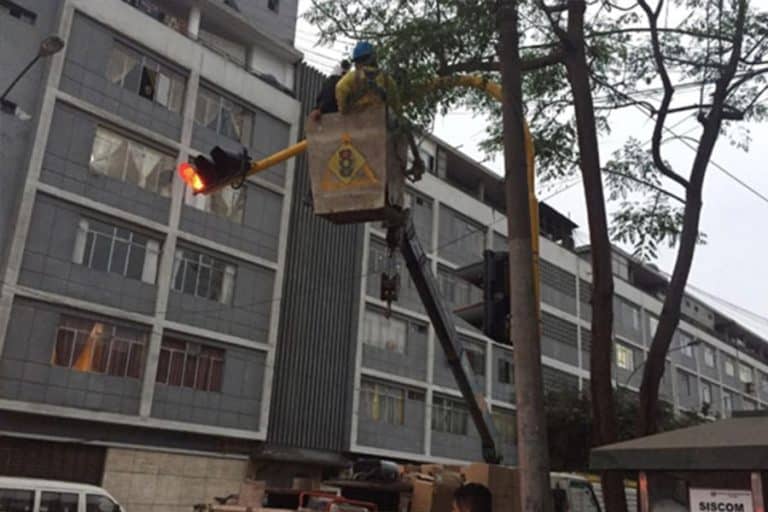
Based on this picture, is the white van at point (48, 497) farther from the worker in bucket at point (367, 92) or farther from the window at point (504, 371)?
the window at point (504, 371)

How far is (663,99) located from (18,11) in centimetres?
1783

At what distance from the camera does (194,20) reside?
78.9 feet

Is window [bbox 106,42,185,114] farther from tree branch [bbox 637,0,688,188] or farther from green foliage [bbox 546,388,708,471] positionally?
green foliage [bbox 546,388,708,471]

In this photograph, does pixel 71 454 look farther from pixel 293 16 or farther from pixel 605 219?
pixel 293 16

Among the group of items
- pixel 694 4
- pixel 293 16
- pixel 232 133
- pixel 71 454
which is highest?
pixel 293 16

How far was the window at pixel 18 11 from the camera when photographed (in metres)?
19.3

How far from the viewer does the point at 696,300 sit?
54219 millimetres

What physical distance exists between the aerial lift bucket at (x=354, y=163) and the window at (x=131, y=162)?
1642 cm

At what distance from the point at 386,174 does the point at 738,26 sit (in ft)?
17.2

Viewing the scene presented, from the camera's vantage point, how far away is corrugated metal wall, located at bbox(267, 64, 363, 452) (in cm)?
2372

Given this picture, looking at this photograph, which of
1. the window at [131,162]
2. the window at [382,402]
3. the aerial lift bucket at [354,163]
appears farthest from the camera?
the window at [382,402]

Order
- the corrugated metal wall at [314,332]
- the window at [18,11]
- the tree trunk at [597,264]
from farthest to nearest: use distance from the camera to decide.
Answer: the corrugated metal wall at [314,332] → the window at [18,11] → the tree trunk at [597,264]

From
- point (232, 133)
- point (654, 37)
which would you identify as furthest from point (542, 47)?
point (232, 133)

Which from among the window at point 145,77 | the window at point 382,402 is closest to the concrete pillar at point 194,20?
the window at point 145,77
